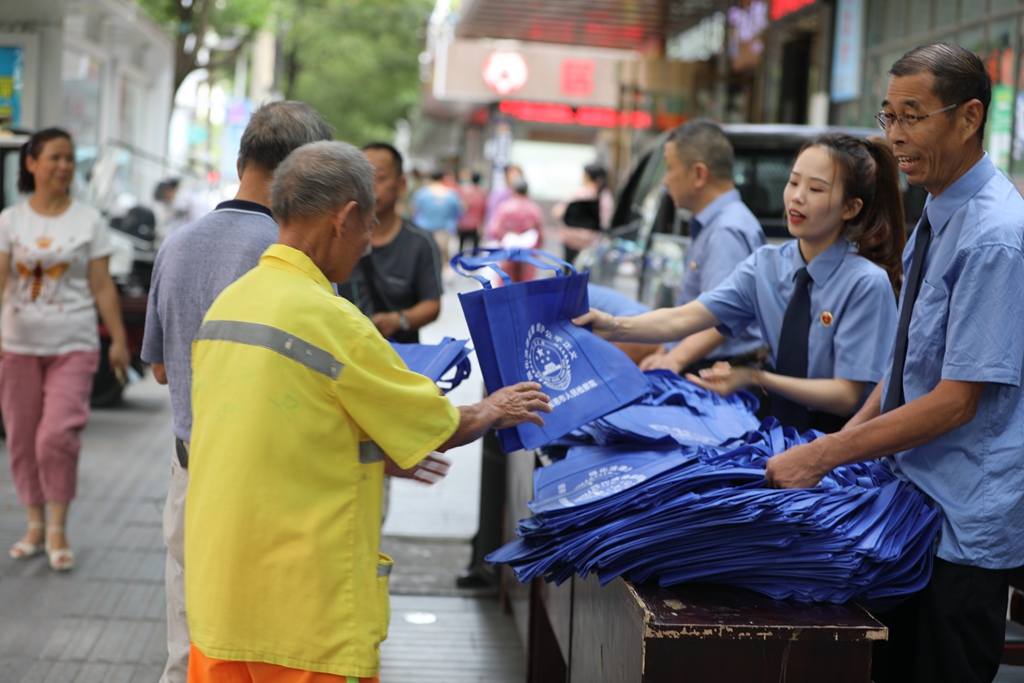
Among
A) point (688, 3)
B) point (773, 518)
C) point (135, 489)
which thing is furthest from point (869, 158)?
point (688, 3)

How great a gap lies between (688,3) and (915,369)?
15.6 metres

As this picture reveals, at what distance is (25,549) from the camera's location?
5363 mm

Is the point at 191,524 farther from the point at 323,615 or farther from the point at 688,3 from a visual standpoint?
the point at 688,3

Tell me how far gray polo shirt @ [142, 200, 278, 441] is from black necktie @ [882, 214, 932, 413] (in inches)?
66.8

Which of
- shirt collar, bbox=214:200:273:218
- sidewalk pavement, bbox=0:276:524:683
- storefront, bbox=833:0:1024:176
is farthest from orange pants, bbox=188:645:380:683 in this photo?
storefront, bbox=833:0:1024:176

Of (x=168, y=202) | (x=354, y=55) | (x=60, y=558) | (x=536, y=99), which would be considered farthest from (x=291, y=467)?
(x=354, y=55)

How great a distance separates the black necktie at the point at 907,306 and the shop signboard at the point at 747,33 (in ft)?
40.5

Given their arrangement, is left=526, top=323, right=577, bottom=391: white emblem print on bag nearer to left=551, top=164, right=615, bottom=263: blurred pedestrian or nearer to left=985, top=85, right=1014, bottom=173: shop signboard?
left=985, top=85, right=1014, bottom=173: shop signboard

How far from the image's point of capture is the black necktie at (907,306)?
2.45 metres

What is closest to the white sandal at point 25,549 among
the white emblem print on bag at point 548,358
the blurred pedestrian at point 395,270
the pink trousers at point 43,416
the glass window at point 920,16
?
the pink trousers at point 43,416

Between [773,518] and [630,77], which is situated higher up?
[630,77]

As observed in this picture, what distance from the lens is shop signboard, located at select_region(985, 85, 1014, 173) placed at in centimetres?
874

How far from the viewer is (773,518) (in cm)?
222

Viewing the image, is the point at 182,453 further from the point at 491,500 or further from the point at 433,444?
the point at 491,500
